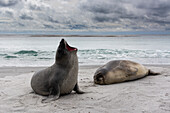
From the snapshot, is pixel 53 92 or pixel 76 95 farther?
pixel 76 95

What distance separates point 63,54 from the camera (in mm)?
4211

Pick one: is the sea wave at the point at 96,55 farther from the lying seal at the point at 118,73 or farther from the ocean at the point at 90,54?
the lying seal at the point at 118,73

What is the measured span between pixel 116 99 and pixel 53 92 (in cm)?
136

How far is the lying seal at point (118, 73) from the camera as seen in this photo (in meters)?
5.89

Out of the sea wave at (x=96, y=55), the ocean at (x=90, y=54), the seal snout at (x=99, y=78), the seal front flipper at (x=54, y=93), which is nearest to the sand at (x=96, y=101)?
the seal front flipper at (x=54, y=93)

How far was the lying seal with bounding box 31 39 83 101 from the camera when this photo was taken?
165 inches

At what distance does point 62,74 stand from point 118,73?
7.74 feet

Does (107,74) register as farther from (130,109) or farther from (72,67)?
(130,109)

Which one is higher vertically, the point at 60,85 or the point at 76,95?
the point at 60,85

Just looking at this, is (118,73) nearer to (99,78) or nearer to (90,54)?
(99,78)

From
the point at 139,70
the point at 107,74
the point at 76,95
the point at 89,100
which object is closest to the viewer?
the point at 89,100

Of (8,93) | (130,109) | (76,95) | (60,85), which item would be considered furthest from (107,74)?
(8,93)

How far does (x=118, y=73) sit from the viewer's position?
6.04 meters

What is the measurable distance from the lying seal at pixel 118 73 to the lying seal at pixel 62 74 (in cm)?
158
